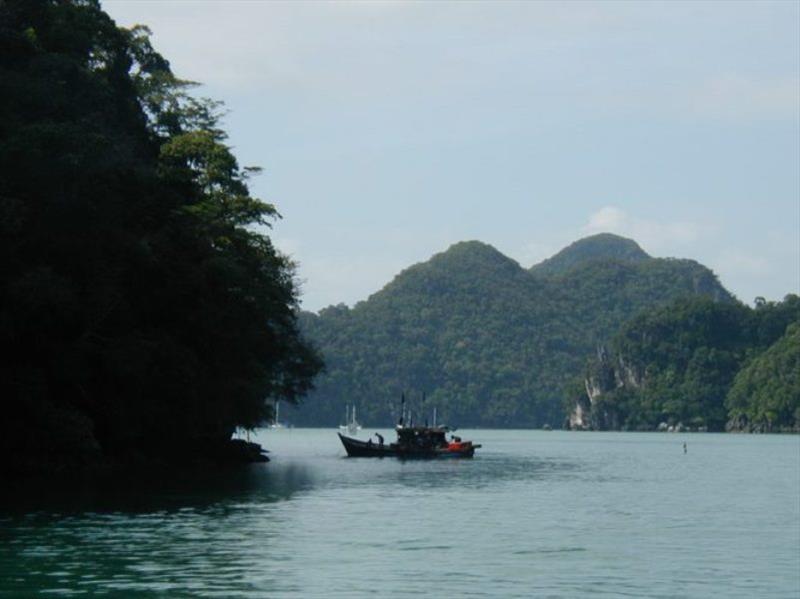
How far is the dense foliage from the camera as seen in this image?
160 ft

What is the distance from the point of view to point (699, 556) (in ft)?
116

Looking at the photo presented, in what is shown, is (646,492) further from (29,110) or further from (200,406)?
(29,110)

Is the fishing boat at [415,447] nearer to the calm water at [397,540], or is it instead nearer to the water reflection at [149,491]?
the water reflection at [149,491]

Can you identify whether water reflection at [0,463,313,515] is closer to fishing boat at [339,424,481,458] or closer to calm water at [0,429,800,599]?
calm water at [0,429,800,599]

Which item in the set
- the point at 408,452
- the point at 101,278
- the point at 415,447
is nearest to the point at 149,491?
the point at 101,278

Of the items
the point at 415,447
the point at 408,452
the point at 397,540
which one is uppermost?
the point at 415,447

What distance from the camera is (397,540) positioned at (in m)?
37.8

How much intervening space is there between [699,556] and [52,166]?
26.7 meters

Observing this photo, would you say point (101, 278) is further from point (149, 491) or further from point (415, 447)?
point (415, 447)

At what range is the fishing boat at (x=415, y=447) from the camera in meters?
98.5

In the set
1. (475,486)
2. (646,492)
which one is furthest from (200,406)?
(646,492)

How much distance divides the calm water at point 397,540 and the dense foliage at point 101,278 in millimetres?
3449

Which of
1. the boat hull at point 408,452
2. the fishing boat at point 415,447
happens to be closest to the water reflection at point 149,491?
the boat hull at point 408,452

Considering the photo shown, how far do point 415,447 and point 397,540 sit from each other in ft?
202
